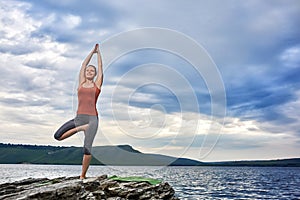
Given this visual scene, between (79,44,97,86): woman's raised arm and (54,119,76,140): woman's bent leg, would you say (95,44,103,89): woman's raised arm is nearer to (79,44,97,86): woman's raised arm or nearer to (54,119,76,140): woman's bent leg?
(79,44,97,86): woman's raised arm

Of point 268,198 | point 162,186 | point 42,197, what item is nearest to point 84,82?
point 42,197

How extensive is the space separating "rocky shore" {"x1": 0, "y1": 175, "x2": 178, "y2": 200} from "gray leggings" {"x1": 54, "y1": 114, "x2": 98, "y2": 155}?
2.03 metres

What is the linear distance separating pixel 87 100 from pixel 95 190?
4.47 metres

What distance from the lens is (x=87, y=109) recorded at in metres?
16.4

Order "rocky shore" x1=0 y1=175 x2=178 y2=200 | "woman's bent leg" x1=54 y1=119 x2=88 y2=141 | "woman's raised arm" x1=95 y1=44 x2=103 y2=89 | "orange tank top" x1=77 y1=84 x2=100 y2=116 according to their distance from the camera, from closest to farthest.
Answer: "rocky shore" x1=0 y1=175 x2=178 y2=200, "woman's bent leg" x1=54 y1=119 x2=88 y2=141, "orange tank top" x1=77 y1=84 x2=100 y2=116, "woman's raised arm" x1=95 y1=44 x2=103 y2=89

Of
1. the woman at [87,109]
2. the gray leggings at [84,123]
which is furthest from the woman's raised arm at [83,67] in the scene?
the gray leggings at [84,123]

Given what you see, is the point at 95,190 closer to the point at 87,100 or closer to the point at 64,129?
the point at 64,129

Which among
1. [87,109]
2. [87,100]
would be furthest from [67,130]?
[87,100]

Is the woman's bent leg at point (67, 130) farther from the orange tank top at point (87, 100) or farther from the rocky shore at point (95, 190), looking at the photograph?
the rocky shore at point (95, 190)

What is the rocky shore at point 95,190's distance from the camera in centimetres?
1504

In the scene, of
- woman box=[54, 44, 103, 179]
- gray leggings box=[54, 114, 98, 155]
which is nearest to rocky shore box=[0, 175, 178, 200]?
woman box=[54, 44, 103, 179]

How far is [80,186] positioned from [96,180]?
5.72 feet

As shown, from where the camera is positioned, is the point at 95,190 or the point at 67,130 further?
the point at 95,190

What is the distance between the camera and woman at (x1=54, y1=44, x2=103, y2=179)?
16.2 metres
